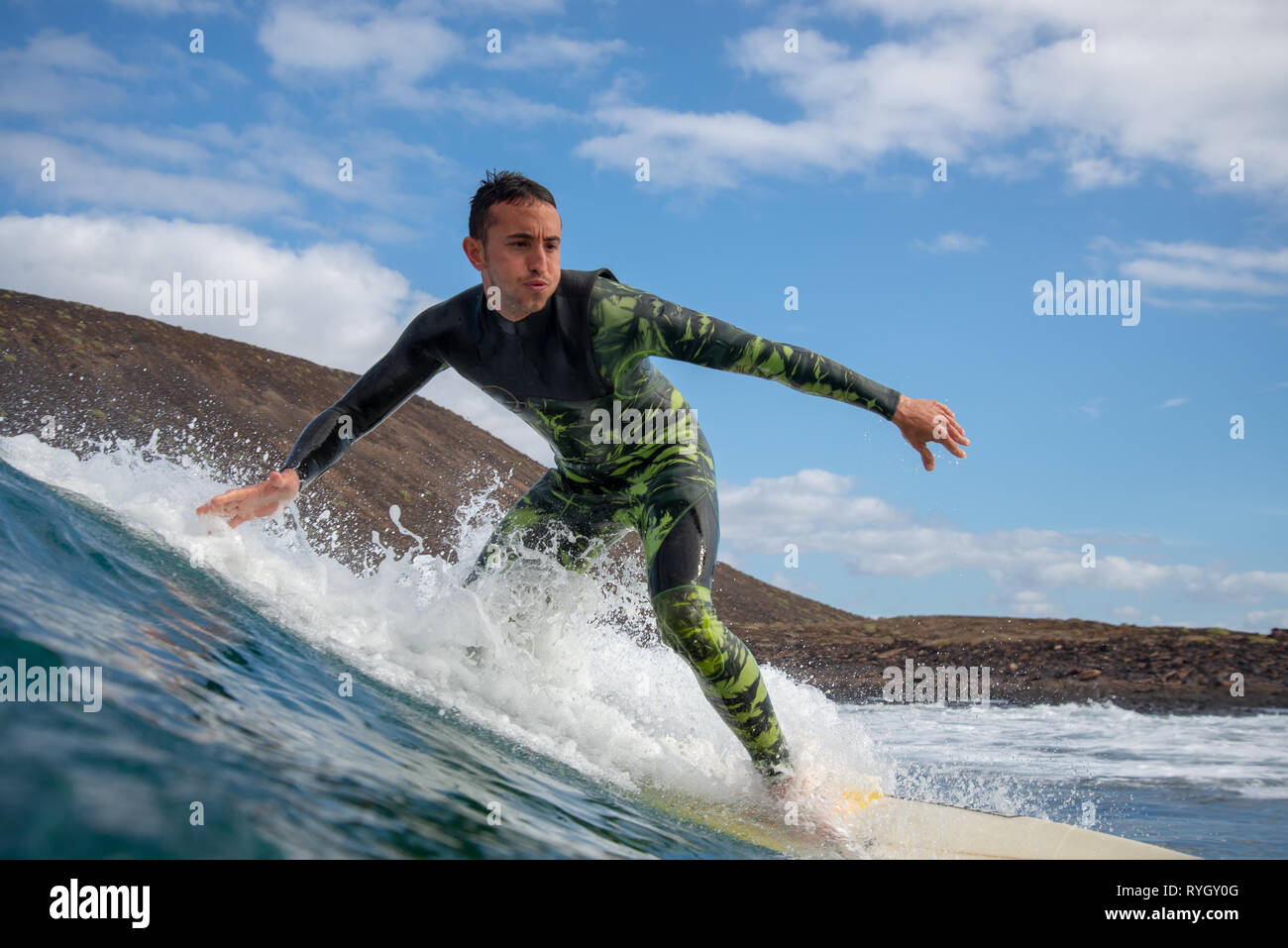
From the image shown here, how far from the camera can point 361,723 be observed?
2.93 meters

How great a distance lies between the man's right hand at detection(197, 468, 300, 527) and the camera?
395cm

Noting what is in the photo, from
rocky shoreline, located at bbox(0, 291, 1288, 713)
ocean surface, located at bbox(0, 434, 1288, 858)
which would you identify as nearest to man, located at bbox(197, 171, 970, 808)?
ocean surface, located at bbox(0, 434, 1288, 858)

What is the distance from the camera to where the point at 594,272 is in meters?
4.00

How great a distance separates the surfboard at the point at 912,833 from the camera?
137 inches

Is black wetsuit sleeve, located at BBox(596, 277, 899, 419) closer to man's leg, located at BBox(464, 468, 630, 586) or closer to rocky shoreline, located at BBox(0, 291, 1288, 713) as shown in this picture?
man's leg, located at BBox(464, 468, 630, 586)

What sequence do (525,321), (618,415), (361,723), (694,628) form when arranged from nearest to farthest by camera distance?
(361,723) → (694,628) → (525,321) → (618,415)

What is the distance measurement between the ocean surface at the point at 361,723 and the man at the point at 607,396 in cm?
49

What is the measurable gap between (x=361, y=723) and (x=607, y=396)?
65.8 inches

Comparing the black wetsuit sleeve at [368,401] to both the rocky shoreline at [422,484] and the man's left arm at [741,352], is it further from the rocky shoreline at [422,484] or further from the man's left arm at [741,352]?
the rocky shoreline at [422,484]

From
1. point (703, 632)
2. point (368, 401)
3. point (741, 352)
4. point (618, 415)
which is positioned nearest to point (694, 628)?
point (703, 632)

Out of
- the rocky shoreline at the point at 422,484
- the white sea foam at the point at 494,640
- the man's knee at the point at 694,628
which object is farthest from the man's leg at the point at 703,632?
the rocky shoreline at the point at 422,484

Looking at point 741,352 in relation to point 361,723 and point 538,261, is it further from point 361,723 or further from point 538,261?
point 361,723
